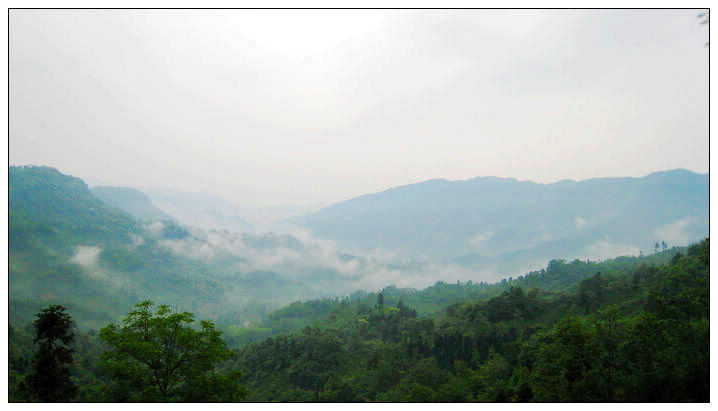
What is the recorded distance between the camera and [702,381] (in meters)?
10.5

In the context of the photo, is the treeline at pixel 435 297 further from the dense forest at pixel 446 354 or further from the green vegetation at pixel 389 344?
the dense forest at pixel 446 354

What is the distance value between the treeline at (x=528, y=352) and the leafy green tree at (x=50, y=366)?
12702 mm

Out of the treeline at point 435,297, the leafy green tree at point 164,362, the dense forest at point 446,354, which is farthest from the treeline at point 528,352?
the treeline at point 435,297

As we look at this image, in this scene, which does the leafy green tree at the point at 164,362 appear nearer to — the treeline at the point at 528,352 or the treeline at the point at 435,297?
the treeline at the point at 528,352

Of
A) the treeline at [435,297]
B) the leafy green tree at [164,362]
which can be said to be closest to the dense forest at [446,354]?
the leafy green tree at [164,362]

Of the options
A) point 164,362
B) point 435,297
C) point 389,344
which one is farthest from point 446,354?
point 435,297

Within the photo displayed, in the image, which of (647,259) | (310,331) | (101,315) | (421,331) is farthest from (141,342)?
(101,315)

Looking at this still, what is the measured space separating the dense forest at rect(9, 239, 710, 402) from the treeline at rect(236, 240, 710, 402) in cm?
7

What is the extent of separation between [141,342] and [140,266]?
187m

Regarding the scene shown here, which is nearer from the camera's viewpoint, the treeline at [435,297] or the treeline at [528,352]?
the treeline at [528,352]

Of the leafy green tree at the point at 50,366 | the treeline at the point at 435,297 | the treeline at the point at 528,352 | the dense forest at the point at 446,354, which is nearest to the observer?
the leafy green tree at the point at 50,366

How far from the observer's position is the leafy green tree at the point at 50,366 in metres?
10.7

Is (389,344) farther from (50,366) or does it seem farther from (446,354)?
(50,366)

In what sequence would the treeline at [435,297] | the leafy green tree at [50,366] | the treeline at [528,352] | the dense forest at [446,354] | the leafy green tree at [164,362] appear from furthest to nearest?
the treeline at [435,297], the treeline at [528,352], the dense forest at [446,354], the leafy green tree at [50,366], the leafy green tree at [164,362]
